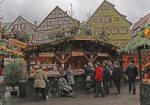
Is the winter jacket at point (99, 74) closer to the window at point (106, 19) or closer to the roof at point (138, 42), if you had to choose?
the roof at point (138, 42)

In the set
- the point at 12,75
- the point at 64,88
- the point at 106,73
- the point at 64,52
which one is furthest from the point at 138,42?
the point at 12,75

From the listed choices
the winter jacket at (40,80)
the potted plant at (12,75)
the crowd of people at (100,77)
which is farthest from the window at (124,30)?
the winter jacket at (40,80)

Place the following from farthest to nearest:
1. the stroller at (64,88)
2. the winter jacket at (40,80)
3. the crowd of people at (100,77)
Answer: the stroller at (64,88) → the crowd of people at (100,77) → the winter jacket at (40,80)

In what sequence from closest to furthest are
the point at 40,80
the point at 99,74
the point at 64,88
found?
the point at 40,80 → the point at 99,74 → the point at 64,88

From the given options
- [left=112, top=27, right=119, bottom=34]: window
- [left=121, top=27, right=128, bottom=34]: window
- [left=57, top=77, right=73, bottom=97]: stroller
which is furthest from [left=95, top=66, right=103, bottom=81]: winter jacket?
[left=121, top=27, right=128, bottom=34]: window

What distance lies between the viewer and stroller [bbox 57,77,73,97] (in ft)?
29.5

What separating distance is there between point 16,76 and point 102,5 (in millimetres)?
26457

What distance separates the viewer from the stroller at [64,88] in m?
8.99

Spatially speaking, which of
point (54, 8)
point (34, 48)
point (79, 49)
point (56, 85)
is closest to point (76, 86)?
point (56, 85)

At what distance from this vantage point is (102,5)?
3362cm

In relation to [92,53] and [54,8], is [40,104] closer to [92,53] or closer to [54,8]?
[92,53]

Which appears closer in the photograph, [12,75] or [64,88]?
[64,88]

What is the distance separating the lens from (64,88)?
29.6ft

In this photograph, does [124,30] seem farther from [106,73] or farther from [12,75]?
[12,75]
